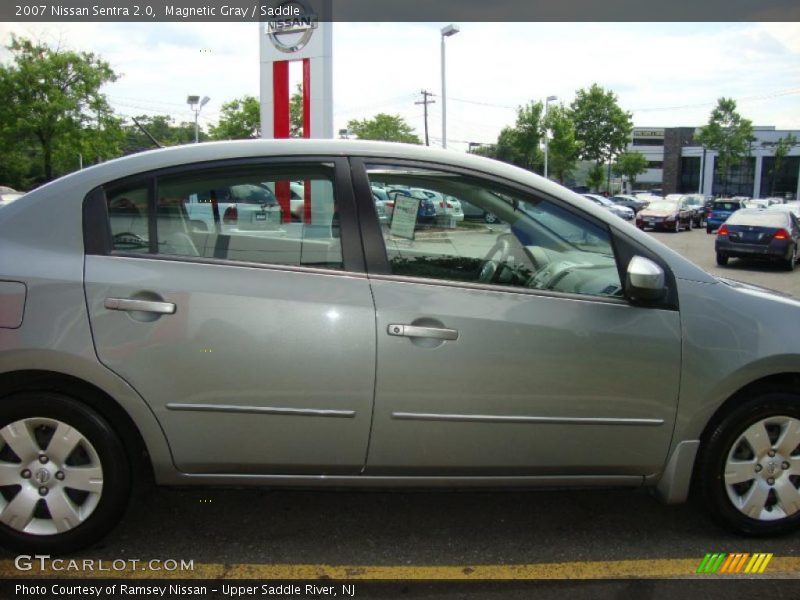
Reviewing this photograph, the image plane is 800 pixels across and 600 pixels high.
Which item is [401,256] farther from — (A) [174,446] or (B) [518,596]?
(B) [518,596]

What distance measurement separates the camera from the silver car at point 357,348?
263 cm

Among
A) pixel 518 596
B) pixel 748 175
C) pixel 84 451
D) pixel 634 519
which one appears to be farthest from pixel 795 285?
pixel 748 175

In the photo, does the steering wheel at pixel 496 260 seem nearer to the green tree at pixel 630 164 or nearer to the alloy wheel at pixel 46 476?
the alloy wheel at pixel 46 476

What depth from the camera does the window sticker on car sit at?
9.29 feet

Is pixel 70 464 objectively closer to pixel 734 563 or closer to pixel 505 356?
pixel 505 356

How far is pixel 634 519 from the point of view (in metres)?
3.26

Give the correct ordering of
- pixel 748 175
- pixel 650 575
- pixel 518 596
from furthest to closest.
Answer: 1. pixel 748 175
2. pixel 650 575
3. pixel 518 596

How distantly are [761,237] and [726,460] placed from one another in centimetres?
1450

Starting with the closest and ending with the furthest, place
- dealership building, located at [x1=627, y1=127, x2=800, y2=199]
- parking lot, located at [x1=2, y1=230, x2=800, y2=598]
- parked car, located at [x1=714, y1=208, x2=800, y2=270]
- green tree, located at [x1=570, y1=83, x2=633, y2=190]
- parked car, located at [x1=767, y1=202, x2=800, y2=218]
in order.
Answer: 1. parking lot, located at [x1=2, y1=230, x2=800, y2=598]
2. parked car, located at [x1=714, y1=208, x2=800, y2=270]
3. parked car, located at [x1=767, y1=202, x2=800, y2=218]
4. green tree, located at [x1=570, y1=83, x2=633, y2=190]
5. dealership building, located at [x1=627, y1=127, x2=800, y2=199]

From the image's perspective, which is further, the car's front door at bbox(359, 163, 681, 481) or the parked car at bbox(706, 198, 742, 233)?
the parked car at bbox(706, 198, 742, 233)

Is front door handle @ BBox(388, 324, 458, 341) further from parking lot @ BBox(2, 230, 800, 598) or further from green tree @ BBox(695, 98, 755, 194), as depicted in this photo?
green tree @ BBox(695, 98, 755, 194)

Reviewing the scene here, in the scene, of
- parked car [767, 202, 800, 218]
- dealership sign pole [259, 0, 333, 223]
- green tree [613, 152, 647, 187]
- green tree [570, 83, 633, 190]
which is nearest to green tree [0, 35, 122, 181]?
dealership sign pole [259, 0, 333, 223]

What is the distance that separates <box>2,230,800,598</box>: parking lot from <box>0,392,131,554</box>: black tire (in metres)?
0.12

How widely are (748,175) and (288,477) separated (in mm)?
90600
